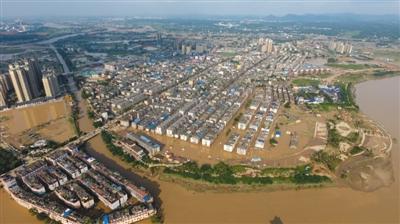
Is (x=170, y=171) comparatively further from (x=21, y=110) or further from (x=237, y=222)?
(x=21, y=110)

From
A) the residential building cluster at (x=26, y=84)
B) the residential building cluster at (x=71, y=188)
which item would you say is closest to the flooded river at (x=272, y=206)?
the residential building cluster at (x=71, y=188)

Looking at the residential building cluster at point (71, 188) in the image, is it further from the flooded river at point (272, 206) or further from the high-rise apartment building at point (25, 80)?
the high-rise apartment building at point (25, 80)

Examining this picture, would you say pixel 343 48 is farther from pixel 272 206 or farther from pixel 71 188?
pixel 71 188

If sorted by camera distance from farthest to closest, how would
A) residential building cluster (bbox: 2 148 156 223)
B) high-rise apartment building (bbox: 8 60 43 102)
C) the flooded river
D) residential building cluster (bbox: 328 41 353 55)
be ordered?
residential building cluster (bbox: 328 41 353 55) < high-rise apartment building (bbox: 8 60 43 102) < the flooded river < residential building cluster (bbox: 2 148 156 223)

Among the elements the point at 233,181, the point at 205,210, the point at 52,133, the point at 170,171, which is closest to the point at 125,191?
the point at 170,171

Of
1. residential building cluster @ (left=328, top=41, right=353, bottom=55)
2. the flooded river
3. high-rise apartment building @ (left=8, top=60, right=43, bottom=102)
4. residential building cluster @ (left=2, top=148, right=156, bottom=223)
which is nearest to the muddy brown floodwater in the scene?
the flooded river

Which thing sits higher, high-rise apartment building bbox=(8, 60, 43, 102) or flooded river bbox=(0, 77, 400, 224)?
high-rise apartment building bbox=(8, 60, 43, 102)

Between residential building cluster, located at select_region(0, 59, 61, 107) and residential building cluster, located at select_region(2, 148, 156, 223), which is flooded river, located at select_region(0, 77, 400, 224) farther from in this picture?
residential building cluster, located at select_region(0, 59, 61, 107)

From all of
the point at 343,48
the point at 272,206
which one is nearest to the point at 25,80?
the point at 272,206
